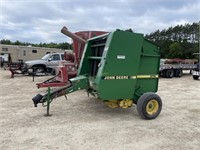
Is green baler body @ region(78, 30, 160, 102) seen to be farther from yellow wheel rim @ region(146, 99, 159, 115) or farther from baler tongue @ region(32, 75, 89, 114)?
yellow wheel rim @ region(146, 99, 159, 115)

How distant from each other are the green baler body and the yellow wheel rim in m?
0.36

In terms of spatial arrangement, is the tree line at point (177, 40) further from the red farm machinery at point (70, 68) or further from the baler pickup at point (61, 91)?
the baler pickup at point (61, 91)

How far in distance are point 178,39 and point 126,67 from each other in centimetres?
7199

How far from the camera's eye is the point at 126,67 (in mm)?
5941

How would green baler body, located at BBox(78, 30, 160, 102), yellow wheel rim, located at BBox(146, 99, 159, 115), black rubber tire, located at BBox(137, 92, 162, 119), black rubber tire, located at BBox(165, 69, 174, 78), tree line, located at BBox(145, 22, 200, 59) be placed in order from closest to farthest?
green baler body, located at BBox(78, 30, 160, 102)
black rubber tire, located at BBox(137, 92, 162, 119)
yellow wheel rim, located at BBox(146, 99, 159, 115)
black rubber tire, located at BBox(165, 69, 174, 78)
tree line, located at BBox(145, 22, 200, 59)

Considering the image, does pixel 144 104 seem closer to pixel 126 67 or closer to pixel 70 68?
pixel 126 67

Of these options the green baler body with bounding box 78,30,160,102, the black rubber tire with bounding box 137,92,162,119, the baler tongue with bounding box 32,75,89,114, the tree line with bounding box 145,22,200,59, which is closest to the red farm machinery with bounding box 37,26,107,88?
the baler tongue with bounding box 32,75,89,114

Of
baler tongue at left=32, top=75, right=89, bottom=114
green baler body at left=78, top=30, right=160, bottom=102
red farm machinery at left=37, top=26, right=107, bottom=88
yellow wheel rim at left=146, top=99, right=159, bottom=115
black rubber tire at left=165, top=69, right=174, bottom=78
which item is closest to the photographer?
green baler body at left=78, top=30, right=160, bottom=102

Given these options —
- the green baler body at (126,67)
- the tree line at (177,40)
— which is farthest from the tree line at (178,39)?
the green baler body at (126,67)

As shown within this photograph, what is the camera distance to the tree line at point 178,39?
197 ft

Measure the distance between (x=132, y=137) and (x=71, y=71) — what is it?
640 cm

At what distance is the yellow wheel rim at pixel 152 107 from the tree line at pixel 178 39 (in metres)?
54.6

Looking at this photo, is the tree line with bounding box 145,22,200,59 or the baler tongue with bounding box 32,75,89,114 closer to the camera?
the baler tongue with bounding box 32,75,89,114

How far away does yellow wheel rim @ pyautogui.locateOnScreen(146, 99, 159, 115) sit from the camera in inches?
238
